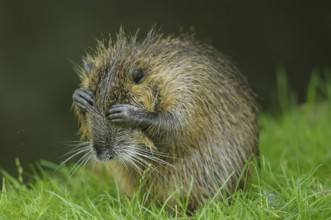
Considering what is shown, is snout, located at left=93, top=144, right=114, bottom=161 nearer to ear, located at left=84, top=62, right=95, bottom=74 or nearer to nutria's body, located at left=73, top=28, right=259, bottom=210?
nutria's body, located at left=73, top=28, right=259, bottom=210

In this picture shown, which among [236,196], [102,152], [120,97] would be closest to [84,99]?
[120,97]

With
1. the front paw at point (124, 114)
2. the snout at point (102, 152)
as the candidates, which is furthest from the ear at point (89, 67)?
the snout at point (102, 152)

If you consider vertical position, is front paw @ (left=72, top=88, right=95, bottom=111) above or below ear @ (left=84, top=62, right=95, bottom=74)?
below

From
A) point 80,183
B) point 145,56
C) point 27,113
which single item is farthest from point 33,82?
point 145,56

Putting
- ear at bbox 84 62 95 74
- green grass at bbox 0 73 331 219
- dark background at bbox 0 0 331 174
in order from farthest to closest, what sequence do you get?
1. dark background at bbox 0 0 331 174
2. ear at bbox 84 62 95 74
3. green grass at bbox 0 73 331 219

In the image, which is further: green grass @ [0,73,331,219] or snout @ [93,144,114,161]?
snout @ [93,144,114,161]

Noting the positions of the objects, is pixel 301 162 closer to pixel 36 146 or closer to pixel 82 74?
pixel 82 74

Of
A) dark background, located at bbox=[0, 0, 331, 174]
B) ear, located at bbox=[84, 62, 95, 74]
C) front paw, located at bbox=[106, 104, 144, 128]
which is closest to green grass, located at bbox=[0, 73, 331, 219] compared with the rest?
front paw, located at bbox=[106, 104, 144, 128]
